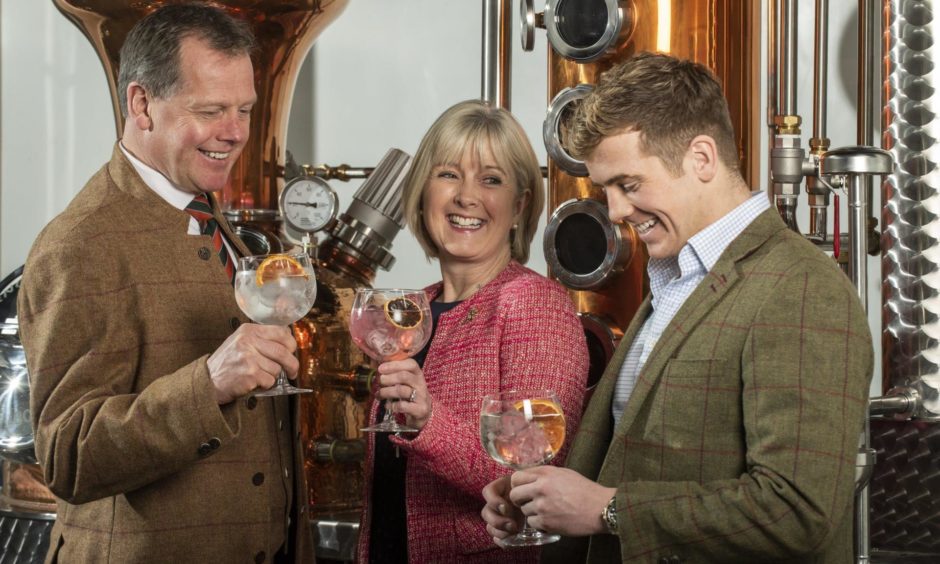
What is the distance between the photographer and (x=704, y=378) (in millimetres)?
1682

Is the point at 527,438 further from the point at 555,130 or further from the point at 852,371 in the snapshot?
the point at 555,130

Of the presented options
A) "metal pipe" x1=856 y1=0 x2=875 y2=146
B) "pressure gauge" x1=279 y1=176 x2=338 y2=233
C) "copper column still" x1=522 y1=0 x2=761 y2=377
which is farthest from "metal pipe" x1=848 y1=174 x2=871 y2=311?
"pressure gauge" x1=279 y1=176 x2=338 y2=233

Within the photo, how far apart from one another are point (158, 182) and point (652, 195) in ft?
2.91

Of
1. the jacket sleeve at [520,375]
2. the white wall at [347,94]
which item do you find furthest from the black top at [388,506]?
the white wall at [347,94]

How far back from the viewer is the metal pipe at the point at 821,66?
2.60 meters

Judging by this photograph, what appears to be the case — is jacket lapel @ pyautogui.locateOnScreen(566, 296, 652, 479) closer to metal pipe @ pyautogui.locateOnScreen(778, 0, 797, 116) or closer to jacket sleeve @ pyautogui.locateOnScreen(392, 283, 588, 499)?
jacket sleeve @ pyautogui.locateOnScreen(392, 283, 588, 499)

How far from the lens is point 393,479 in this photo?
7.81 ft

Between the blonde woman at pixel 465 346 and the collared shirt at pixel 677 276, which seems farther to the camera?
the blonde woman at pixel 465 346

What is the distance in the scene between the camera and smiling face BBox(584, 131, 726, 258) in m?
1.80

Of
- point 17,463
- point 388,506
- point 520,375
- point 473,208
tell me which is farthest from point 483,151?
point 17,463

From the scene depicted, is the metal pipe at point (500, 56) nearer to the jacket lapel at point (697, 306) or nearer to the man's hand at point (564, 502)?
the jacket lapel at point (697, 306)

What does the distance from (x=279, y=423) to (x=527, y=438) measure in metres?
0.62

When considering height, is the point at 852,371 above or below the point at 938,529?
above

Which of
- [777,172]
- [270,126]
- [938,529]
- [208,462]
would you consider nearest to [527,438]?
[208,462]
